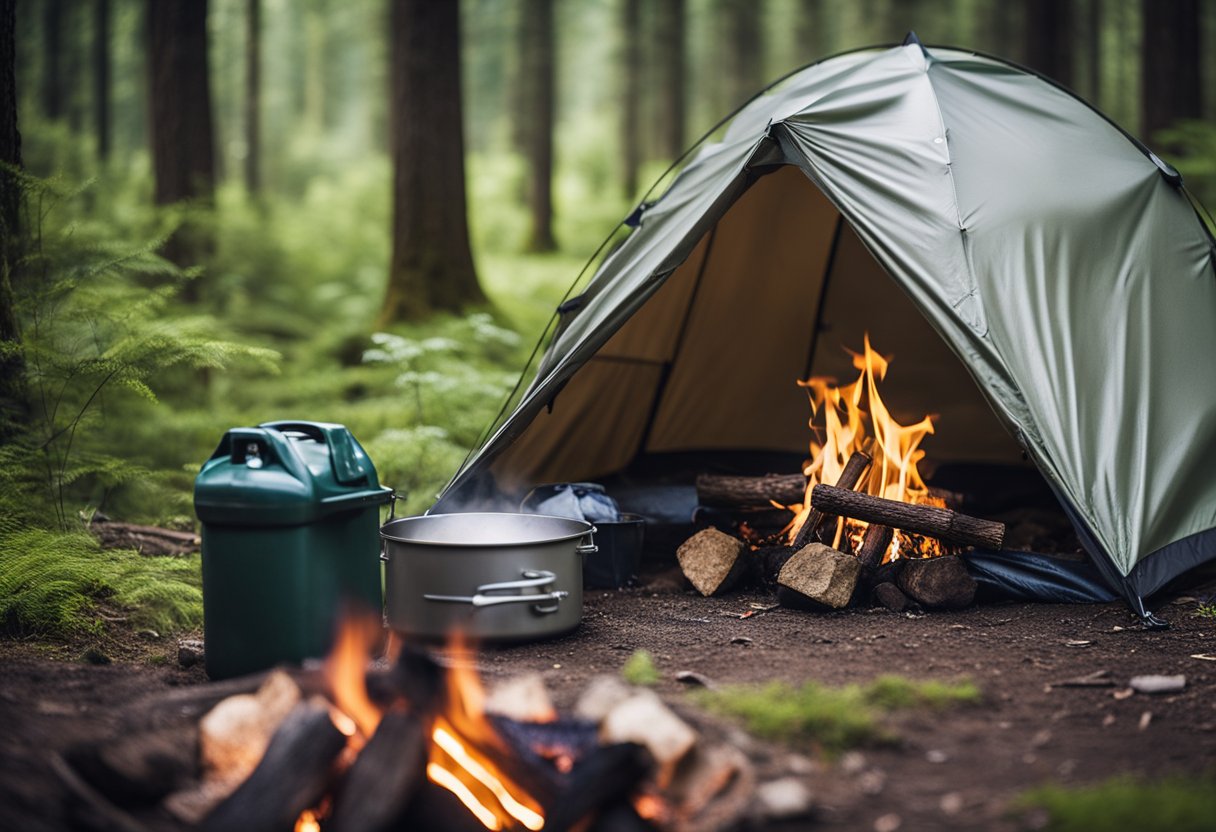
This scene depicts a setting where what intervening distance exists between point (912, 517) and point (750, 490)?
89 centimetres

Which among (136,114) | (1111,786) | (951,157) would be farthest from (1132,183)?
(136,114)

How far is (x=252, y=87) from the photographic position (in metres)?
17.3

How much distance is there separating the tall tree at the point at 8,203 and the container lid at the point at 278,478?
1.95 meters

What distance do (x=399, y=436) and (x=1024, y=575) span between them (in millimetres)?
3356

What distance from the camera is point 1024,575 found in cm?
423

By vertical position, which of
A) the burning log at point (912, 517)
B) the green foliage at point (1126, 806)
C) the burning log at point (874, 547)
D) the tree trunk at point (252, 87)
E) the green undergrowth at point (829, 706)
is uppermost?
the tree trunk at point (252, 87)

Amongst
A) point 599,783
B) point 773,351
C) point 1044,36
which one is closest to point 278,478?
point 599,783

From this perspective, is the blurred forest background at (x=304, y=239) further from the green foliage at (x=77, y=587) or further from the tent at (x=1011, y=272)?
the tent at (x=1011, y=272)

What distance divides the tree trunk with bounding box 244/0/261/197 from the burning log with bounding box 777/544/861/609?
14672mm

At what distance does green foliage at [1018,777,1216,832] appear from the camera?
6.91 ft

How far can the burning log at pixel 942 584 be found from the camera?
4.16 metres

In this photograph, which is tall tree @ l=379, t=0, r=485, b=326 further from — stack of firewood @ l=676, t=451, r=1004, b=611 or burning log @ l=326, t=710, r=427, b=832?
burning log @ l=326, t=710, r=427, b=832

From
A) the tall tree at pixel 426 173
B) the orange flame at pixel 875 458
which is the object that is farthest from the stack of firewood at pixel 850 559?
the tall tree at pixel 426 173

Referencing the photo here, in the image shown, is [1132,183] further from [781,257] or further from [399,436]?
[399,436]
